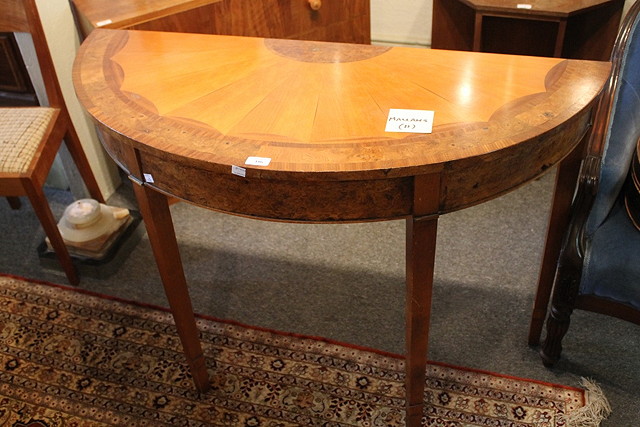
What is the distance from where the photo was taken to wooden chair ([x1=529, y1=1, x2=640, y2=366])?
1.55 meters

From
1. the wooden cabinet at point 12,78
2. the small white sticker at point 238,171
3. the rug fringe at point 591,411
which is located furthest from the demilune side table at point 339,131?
the wooden cabinet at point 12,78

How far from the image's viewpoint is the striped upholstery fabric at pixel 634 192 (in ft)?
5.08

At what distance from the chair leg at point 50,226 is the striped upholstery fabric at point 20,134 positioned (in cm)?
8

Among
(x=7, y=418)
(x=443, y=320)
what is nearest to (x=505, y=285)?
(x=443, y=320)

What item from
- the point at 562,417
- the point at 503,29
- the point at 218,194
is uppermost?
the point at 218,194

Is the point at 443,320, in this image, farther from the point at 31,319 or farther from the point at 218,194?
the point at 31,319

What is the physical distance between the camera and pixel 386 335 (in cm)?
200

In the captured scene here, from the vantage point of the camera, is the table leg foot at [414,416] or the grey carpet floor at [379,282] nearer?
the table leg foot at [414,416]

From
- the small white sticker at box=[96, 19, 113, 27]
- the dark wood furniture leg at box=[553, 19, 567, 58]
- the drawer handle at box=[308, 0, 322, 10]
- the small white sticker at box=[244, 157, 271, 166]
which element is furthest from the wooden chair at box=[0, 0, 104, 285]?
the dark wood furniture leg at box=[553, 19, 567, 58]

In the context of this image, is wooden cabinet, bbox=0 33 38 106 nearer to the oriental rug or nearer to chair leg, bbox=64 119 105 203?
chair leg, bbox=64 119 105 203

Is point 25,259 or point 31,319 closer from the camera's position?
point 31,319

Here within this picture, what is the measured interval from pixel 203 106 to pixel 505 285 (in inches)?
50.1

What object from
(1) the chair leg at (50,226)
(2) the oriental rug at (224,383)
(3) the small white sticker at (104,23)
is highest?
(3) the small white sticker at (104,23)

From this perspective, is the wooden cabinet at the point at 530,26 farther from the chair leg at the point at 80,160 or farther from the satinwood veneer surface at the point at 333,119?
the chair leg at the point at 80,160
